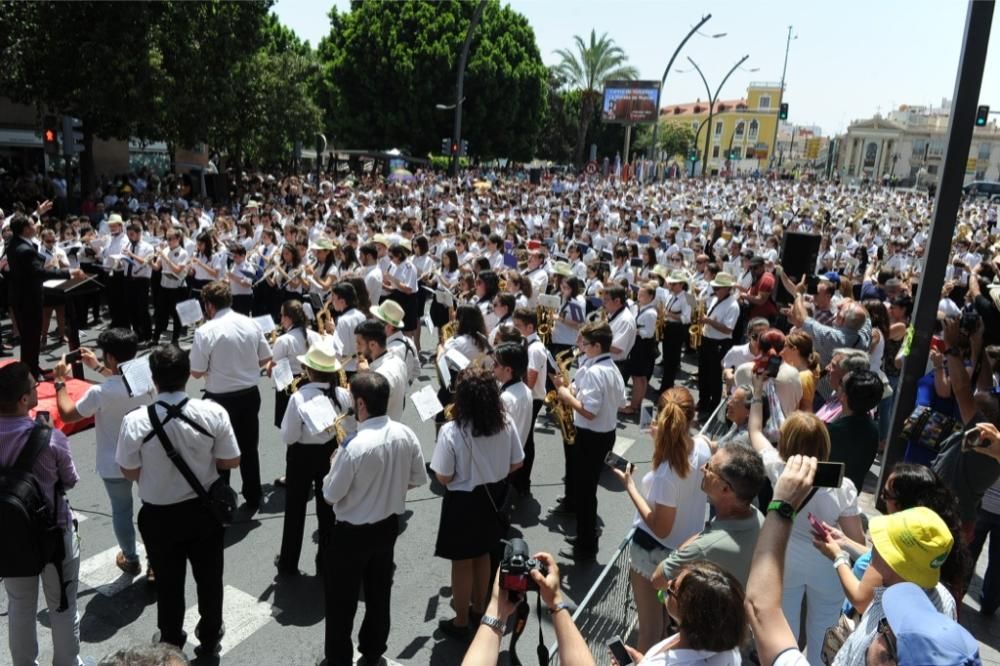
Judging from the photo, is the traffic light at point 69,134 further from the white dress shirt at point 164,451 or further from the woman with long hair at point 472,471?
the woman with long hair at point 472,471

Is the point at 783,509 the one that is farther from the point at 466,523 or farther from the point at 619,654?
the point at 466,523

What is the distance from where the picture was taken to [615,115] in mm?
54500

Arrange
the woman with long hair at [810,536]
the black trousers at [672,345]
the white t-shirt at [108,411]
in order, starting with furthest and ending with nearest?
1. the black trousers at [672,345]
2. the white t-shirt at [108,411]
3. the woman with long hair at [810,536]

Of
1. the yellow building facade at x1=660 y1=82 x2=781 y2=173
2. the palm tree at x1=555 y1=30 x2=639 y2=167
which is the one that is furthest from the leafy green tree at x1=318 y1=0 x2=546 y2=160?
the yellow building facade at x1=660 y1=82 x2=781 y2=173

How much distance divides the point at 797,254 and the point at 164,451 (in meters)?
8.22

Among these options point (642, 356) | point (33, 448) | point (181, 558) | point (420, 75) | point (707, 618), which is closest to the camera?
point (707, 618)

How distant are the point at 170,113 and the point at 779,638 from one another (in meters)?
20.4

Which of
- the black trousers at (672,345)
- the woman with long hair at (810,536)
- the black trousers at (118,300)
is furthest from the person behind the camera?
the black trousers at (118,300)

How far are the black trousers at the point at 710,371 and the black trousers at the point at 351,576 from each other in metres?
5.94

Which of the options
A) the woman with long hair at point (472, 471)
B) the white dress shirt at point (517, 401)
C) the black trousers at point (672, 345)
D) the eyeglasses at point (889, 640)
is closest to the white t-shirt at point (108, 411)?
the woman with long hair at point (472, 471)

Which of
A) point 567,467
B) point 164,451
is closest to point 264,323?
point 164,451

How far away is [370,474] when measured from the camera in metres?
4.02

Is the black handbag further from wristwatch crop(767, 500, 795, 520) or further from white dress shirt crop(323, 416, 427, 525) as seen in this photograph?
wristwatch crop(767, 500, 795, 520)

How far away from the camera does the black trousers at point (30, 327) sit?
8961 mm
